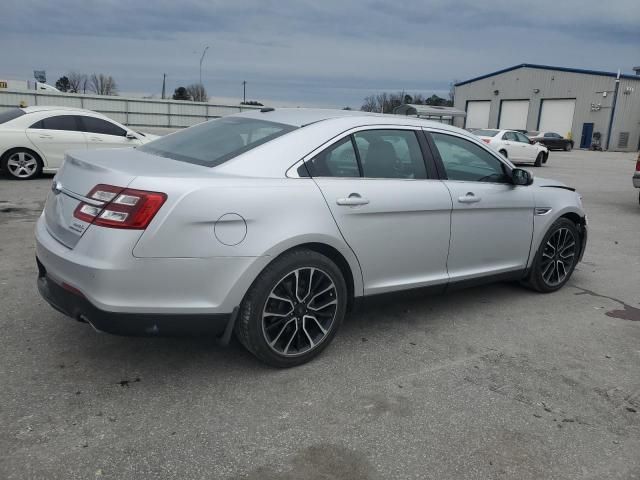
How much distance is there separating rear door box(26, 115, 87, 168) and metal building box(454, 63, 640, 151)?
44368 millimetres

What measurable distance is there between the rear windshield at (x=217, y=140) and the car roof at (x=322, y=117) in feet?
0.37

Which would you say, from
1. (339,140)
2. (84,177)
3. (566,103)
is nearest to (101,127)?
(84,177)

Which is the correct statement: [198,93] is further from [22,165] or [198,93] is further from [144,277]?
[144,277]

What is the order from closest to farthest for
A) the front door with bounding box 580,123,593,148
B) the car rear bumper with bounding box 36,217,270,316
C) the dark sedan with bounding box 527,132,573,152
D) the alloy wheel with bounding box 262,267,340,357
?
the car rear bumper with bounding box 36,217,270,316
the alloy wheel with bounding box 262,267,340,357
the dark sedan with bounding box 527,132,573,152
the front door with bounding box 580,123,593,148

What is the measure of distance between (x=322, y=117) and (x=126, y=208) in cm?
160

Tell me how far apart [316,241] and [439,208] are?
3.78 feet

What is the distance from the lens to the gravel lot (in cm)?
262

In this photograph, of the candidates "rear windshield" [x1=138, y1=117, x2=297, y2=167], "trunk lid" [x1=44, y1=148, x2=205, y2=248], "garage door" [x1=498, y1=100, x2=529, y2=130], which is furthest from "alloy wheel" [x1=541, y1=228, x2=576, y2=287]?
"garage door" [x1=498, y1=100, x2=529, y2=130]

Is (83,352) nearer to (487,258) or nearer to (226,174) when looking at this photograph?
(226,174)

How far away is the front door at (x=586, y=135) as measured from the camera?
46.5 m

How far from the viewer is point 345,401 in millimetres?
3180

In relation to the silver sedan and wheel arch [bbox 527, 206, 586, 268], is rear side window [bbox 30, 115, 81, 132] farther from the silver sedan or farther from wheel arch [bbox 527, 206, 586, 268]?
wheel arch [bbox 527, 206, 586, 268]

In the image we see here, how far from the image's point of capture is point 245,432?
112 inches

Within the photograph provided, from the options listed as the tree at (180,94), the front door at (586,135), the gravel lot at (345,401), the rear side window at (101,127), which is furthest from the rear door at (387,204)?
the tree at (180,94)
